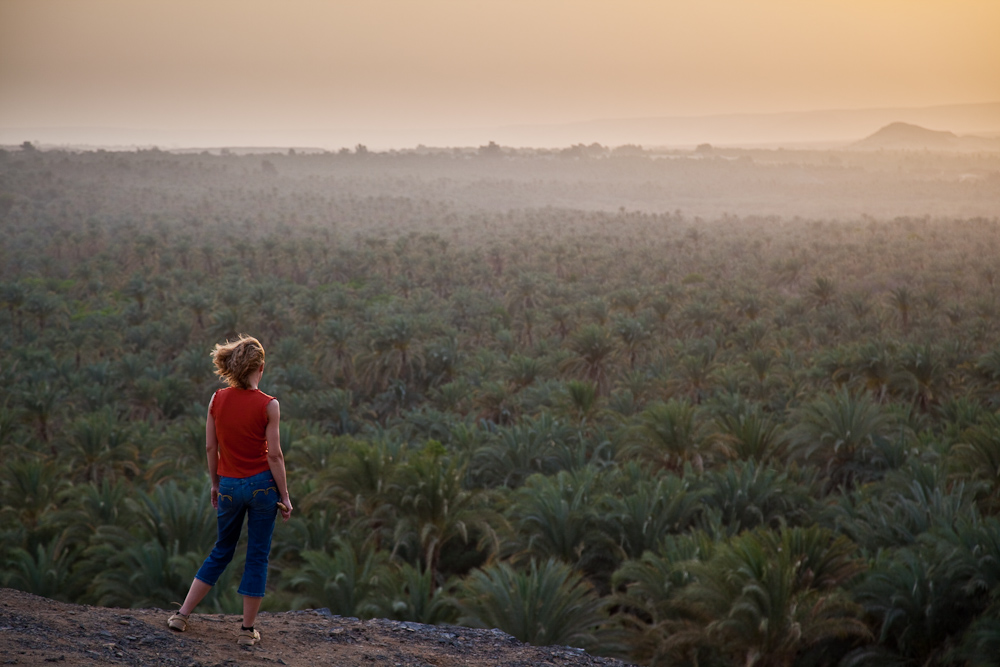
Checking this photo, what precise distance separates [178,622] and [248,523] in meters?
0.99

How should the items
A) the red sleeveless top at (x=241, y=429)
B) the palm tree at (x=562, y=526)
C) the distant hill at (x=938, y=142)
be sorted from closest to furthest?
the red sleeveless top at (x=241, y=429) < the palm tree at (x=562, y=526) < the distant hill at (x=938, y=142)

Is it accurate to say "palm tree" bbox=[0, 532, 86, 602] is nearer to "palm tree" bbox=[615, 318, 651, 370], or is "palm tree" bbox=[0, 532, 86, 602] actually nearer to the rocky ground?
the rocky ground

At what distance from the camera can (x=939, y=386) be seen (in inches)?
997

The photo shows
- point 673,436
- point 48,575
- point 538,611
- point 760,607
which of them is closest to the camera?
point 760,607

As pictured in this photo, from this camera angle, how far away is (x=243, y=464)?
576cm

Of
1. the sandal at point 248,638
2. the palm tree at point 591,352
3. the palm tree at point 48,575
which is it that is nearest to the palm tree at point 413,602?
the palm tree at point 48,575

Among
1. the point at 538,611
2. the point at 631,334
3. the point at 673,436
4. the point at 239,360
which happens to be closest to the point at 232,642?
the point at 239,360

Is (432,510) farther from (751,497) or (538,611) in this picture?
(751,497)

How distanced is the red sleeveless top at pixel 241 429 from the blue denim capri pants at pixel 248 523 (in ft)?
0.30

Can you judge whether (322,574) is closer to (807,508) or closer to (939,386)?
(807,508)

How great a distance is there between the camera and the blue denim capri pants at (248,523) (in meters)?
5.77

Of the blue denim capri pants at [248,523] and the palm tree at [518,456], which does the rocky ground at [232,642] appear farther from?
the palm tree at [518,456]

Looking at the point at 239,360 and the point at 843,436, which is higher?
the point at 239,360

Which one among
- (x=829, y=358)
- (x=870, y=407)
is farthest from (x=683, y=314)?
(x=870, y=407)
